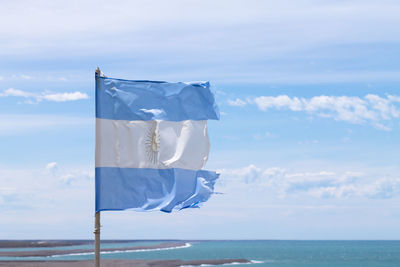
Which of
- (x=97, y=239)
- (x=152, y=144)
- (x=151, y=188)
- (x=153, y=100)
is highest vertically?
(x=153, y=100)

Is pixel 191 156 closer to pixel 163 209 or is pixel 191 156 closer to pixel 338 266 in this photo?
pixel 163 209

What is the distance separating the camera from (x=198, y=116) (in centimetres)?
1345

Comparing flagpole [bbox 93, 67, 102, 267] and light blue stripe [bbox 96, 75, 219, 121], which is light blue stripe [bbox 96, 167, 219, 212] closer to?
flagpole [bbox 93, 67, 102, 267]

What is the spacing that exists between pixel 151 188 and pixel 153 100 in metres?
1.63

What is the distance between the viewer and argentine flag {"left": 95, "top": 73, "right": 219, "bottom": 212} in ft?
41.6

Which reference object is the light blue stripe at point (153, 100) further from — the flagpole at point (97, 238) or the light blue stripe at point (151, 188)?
the light blue stripe at point (151, 188)

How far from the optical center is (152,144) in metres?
13.0

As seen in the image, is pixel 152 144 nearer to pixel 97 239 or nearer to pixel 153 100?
pixel 153 100

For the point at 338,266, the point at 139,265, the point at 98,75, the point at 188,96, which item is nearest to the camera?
the point at 98,75

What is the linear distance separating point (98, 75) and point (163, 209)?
2.69m

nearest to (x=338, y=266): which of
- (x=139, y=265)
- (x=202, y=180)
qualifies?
(x=139, y=265)

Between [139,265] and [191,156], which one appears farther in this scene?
[139,265]

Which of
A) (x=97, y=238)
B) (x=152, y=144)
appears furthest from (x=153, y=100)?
(x=97, y=238)

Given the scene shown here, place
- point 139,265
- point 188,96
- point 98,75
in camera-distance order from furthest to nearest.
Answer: point 139,265 → point 188,96 → point 98,75
